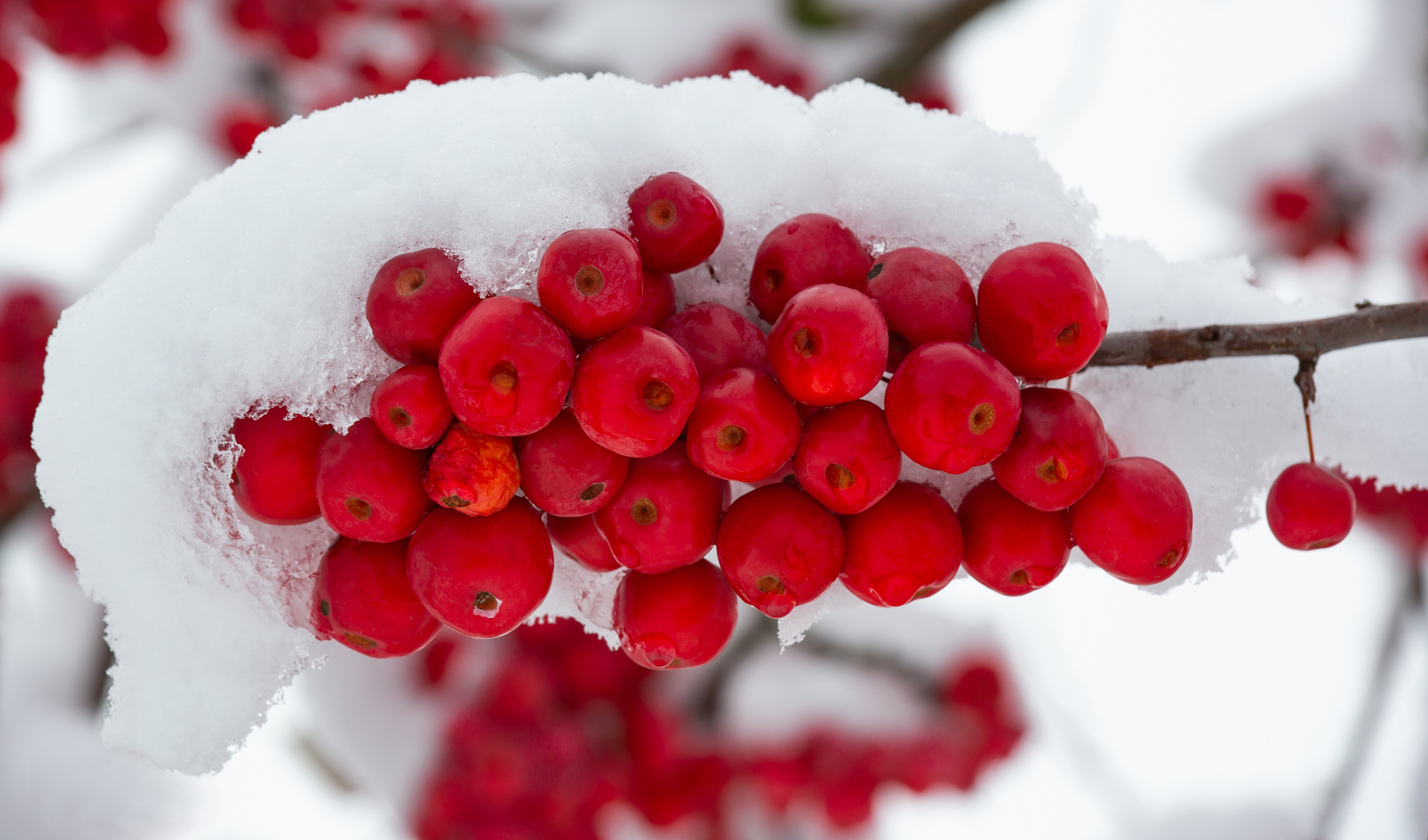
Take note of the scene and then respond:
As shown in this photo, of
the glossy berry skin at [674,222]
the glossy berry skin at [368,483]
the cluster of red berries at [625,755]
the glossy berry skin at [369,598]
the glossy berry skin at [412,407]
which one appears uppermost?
the glossy berry skin at [674,222]

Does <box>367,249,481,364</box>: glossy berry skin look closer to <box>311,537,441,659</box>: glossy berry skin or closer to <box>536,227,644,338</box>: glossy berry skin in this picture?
<box>536,227,644,338</box>: glossy berry skin

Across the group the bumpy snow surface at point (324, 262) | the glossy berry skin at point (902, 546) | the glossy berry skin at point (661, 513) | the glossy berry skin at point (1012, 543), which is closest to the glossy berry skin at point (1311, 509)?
the bumpy snow surface at point (324, 262)

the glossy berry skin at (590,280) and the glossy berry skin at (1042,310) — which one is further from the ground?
the glossy berry skin at (1042,310)

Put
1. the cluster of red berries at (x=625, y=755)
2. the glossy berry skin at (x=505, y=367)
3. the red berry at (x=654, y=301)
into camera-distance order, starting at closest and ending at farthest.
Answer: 1. the glossy berry skin at (x=505, y=367)
2. the red berry at (x=654, y=301)
3. the cluster of red berries at (x=625, y=755)

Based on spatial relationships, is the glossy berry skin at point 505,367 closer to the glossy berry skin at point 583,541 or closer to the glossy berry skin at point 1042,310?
the glossy berry skin at point 583,541

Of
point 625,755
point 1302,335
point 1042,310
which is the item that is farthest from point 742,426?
point 625,755

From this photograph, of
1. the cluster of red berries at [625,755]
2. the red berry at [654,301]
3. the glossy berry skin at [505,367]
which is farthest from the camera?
the cluster of red berries at [625,755]

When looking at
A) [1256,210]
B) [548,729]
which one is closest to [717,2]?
[1256,210]

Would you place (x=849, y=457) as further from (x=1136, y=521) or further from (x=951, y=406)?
(x=1136, y=521)
